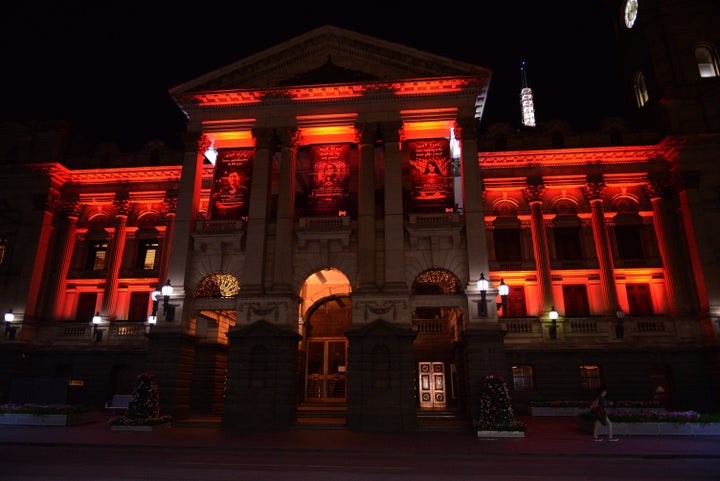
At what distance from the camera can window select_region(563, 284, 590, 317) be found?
3366 cm

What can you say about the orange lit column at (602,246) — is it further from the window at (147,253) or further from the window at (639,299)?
the window at (147,253)

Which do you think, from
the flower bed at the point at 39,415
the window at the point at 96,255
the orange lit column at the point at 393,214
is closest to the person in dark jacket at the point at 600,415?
the orange lit column at the point at 393,214

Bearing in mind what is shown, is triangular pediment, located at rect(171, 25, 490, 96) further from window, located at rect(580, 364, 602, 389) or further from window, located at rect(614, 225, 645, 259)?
window, located at rect(580, 364, 602, 389)

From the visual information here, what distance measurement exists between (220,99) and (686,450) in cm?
2895

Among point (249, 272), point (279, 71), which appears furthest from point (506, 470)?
point (279, 71)

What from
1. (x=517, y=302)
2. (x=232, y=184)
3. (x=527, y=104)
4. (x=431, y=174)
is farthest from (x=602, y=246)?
(x=527, y=104)

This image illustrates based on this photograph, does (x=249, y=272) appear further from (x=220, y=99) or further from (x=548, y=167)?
(x=548, y=167)

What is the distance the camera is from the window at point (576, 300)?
33656mm

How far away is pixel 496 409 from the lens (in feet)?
68.1

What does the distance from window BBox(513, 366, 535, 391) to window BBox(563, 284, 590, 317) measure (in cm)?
507

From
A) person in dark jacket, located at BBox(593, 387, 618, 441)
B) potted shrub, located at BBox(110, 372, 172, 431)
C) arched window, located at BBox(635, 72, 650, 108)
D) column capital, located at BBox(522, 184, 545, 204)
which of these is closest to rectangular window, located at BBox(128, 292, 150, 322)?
potted shrub, located at BBox(110, 372, 172, 431)

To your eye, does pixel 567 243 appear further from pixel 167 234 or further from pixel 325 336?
pixel 167 234

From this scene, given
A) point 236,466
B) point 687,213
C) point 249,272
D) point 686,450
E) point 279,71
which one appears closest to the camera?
point 236,466

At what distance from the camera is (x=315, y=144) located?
95.6 ft
